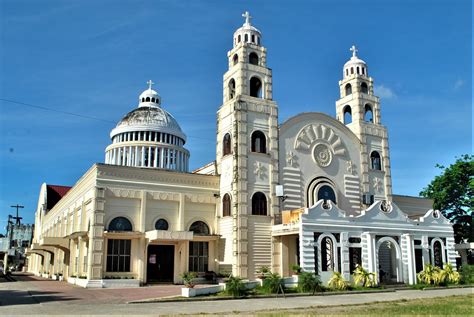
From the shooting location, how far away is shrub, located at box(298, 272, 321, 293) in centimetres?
2681

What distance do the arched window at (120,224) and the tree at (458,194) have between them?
31.9m

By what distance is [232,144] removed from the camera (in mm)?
35375

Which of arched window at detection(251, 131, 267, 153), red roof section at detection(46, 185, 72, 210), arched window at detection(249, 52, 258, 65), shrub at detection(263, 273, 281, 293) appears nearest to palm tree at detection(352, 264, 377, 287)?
shrub at detection(263, 273, 281, 293)

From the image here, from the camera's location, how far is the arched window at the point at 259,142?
35953mm

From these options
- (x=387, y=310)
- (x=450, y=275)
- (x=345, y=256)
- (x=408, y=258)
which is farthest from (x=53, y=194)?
(x=387, y=310)

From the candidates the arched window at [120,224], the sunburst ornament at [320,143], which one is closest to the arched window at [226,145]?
the sunburst ornament at [320,143]

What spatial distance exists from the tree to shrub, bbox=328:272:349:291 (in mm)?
24653

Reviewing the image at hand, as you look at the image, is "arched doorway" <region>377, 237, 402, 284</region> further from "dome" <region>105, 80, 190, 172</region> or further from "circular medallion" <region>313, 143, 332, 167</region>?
"dome" <region>105, 80, 190, 172</region>

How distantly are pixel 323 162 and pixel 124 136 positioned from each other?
2099cm

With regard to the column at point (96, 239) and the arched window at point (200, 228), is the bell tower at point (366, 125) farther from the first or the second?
the column at point (96, 239)

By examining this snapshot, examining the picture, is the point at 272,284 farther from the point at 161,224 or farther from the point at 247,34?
the point at 247,34

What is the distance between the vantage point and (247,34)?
3841 centimetres

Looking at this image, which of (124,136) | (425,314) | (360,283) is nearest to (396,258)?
(360,283)

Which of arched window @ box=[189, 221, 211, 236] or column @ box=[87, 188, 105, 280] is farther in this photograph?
arched window @ box=[189, 221, 211, 236]
